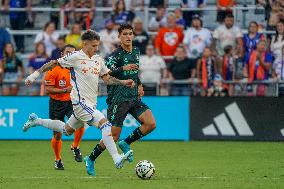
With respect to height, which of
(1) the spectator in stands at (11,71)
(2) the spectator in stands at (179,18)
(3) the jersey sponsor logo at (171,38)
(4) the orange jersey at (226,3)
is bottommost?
(1) the spectator in stands at (11,71)

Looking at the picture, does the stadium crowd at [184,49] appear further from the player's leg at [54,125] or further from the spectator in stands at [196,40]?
the player's leg at [54,125]

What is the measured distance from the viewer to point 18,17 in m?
25.7

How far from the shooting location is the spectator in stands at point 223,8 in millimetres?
23906

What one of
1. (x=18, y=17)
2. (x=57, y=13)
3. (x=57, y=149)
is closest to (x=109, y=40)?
(x=57, y=13)

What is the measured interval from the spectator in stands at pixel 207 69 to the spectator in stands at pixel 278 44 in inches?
58.9

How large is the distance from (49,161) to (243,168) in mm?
3736

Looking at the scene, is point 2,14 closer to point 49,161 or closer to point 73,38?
point 73,38

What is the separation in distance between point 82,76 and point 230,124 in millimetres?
8884

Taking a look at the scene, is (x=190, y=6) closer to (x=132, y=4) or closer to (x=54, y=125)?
(x=132, y=4)

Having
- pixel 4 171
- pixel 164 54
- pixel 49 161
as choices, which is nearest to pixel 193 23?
pixel 164 54

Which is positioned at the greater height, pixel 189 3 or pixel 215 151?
pixel 189 3

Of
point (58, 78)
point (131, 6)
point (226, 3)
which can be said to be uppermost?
point (226, 3)

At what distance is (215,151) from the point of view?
1894cm

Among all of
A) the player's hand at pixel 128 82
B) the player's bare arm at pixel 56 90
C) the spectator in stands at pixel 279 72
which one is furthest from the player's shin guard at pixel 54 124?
the spectator in stands at pixel 279 72
